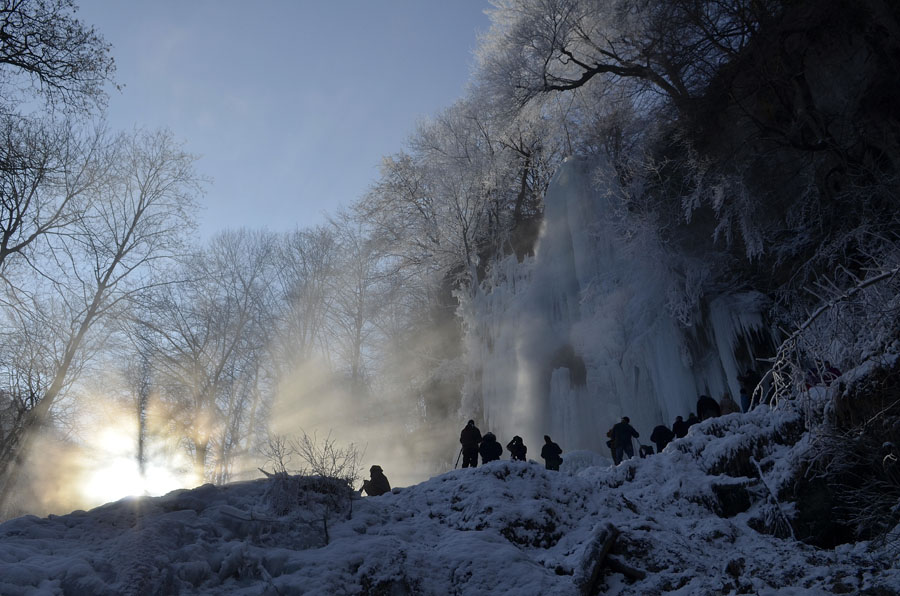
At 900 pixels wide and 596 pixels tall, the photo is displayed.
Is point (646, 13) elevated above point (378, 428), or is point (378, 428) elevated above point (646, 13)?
point (646, 13)

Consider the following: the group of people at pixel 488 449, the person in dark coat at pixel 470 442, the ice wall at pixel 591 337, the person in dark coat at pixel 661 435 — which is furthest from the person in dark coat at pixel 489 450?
the ice wall at pixel 591 337

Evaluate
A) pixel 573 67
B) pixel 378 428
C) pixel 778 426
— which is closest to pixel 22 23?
pixel 778 426

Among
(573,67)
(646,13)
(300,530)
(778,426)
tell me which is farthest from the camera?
(573,67)

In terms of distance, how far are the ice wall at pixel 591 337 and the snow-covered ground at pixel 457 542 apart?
17.5 feet

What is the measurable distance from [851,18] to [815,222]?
4328 millimetres

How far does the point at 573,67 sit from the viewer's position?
58.8ft

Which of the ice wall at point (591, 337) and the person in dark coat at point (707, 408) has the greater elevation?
the ice wall at point (591, 337)

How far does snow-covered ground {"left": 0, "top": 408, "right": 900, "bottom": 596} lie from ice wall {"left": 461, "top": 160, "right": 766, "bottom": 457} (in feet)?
17.5

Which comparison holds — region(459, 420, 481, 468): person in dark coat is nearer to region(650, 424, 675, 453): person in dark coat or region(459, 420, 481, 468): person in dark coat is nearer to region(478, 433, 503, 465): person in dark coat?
region(478, 433, 503, 465): person in dark coat

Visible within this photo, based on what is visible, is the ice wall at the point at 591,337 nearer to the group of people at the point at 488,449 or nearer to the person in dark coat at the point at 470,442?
the group of people at the point at 488,449

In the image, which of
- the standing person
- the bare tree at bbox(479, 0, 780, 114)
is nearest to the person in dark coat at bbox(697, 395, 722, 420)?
the standing person

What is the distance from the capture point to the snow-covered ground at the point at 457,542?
457 cm

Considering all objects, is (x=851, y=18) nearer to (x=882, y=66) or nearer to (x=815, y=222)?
(x=882, y=66)

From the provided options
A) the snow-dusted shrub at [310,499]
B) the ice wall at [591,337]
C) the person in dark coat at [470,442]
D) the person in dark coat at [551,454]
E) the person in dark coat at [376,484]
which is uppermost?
the ice wall at [591,337]
